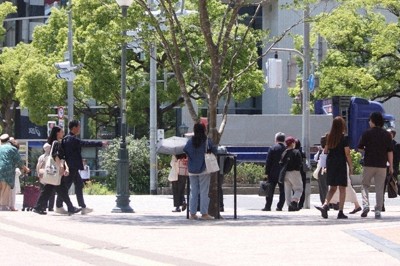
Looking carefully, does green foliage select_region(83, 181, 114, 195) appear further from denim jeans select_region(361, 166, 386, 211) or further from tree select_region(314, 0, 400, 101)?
denim jeans select_region(361, 166, 386, 211)

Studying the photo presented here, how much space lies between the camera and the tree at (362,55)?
1885 inches

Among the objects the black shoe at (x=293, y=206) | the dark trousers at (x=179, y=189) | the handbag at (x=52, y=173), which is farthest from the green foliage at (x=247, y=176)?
the handbag at (x=52, y=173)

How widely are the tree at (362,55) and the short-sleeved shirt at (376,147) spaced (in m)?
29.2

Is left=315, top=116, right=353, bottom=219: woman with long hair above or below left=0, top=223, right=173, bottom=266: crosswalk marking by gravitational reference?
above

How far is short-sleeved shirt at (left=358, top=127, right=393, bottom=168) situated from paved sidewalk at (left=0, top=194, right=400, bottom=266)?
96cm

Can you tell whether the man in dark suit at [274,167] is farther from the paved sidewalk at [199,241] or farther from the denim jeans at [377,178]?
the denim jeans at [377,178]

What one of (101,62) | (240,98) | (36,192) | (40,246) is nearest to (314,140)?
(240,98)

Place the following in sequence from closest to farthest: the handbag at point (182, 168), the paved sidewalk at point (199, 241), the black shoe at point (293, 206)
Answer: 1. the paved sidewalk at point (199, 241)
2. the handbag at point (182, 168)
3. the black shoe at point (293, 206)

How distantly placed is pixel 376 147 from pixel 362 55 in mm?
33132

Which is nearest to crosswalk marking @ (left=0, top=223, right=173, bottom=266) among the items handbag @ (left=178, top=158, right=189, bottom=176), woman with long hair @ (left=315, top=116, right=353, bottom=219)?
woman with long hair @ (left=315, top=116, right=353, bottom=219)

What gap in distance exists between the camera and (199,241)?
548 inches

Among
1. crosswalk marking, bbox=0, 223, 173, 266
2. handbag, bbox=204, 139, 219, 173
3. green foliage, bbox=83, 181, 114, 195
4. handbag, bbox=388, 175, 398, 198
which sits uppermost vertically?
handbag, bbox=204, 139, 219, 173

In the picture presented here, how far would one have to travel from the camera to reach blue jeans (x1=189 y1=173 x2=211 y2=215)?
18.5m

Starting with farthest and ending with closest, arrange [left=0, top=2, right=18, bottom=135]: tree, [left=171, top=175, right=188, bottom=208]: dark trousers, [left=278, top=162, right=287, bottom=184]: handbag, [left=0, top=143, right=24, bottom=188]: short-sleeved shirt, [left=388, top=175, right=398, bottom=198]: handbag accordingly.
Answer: [left=0, top=2, right=18, bottom=135]: tree → [left=278, top=162, right=287, bottom=184]: handbag → [left=0, top=143, right=24, bottom=188]: short-sleeved shirt → [left=171, top=175, right=188, bottom=208]: dark trousers → [left=388, top=175, right=398, bottom=198]: handbag
